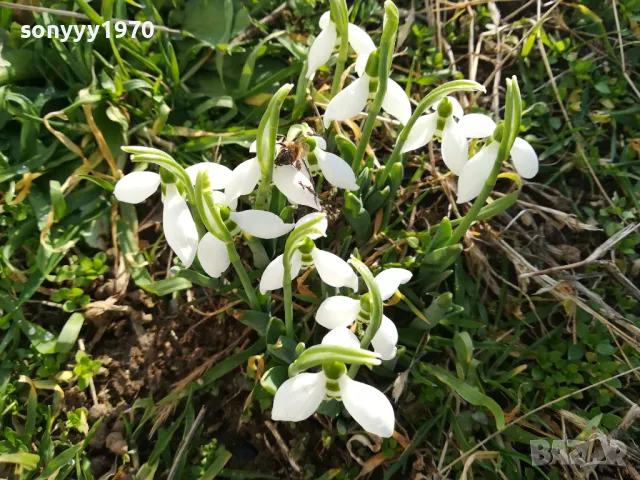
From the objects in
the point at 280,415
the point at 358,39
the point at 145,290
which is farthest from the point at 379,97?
the point at 145,290

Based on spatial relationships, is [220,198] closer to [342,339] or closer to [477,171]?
[342,339]

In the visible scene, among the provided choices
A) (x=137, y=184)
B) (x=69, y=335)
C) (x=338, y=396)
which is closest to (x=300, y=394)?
(x=338, y=396)

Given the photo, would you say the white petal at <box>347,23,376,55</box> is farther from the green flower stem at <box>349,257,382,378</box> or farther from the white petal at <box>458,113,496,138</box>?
the green flower stem at <box>349,257,382,378</box>

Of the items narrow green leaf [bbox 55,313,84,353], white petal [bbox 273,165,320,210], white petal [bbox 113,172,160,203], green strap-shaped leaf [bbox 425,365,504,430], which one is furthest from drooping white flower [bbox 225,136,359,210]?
narrow green leaf [bbox 55,313,84,353]

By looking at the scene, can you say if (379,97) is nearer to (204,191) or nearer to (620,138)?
(204,191)

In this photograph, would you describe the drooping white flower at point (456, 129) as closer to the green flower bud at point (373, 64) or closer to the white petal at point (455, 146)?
the white petal at point (455, 146)

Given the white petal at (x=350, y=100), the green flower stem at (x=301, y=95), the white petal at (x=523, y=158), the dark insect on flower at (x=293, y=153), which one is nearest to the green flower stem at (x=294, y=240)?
the dark insect on flower at (x=293, y=153)
